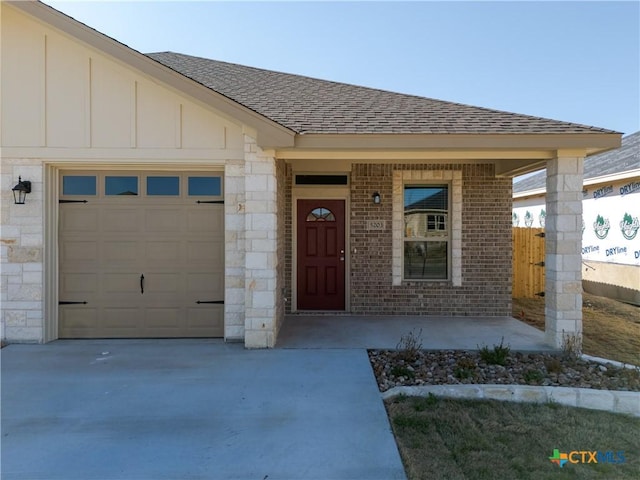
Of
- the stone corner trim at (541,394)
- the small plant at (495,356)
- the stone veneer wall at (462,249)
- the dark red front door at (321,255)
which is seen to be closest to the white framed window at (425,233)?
the stone veneer wall at (462,249)

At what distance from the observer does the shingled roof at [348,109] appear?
220 inches

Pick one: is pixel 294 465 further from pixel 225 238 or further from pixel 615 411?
pixel 225 238

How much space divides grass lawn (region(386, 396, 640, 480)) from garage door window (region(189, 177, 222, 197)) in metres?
3.96

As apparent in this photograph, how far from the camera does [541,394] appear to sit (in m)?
4.06

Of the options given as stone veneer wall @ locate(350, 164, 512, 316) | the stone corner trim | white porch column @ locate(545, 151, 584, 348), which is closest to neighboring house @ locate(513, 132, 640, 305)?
stone veneer wall @ locate(350, 164, 512, 316)

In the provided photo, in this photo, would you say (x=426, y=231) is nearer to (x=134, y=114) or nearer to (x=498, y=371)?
(x=498, y=371)

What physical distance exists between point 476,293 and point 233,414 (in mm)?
5724

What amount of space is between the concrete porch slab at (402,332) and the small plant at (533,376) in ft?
3.36

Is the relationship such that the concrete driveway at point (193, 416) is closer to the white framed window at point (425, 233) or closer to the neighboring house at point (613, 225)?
the white framed window at point (425, 233)

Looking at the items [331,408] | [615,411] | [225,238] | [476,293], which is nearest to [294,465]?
[331,408]

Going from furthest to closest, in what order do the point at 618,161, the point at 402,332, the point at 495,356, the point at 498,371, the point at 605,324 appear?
the point at 618,161 < the point at 605,324 < the point at 402,332 < the point at 495,356 < the point at 498,371

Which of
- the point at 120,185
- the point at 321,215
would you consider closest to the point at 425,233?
the point at 321,215

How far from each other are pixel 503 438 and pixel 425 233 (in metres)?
5.10

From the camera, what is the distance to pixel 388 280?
7.96 meters
